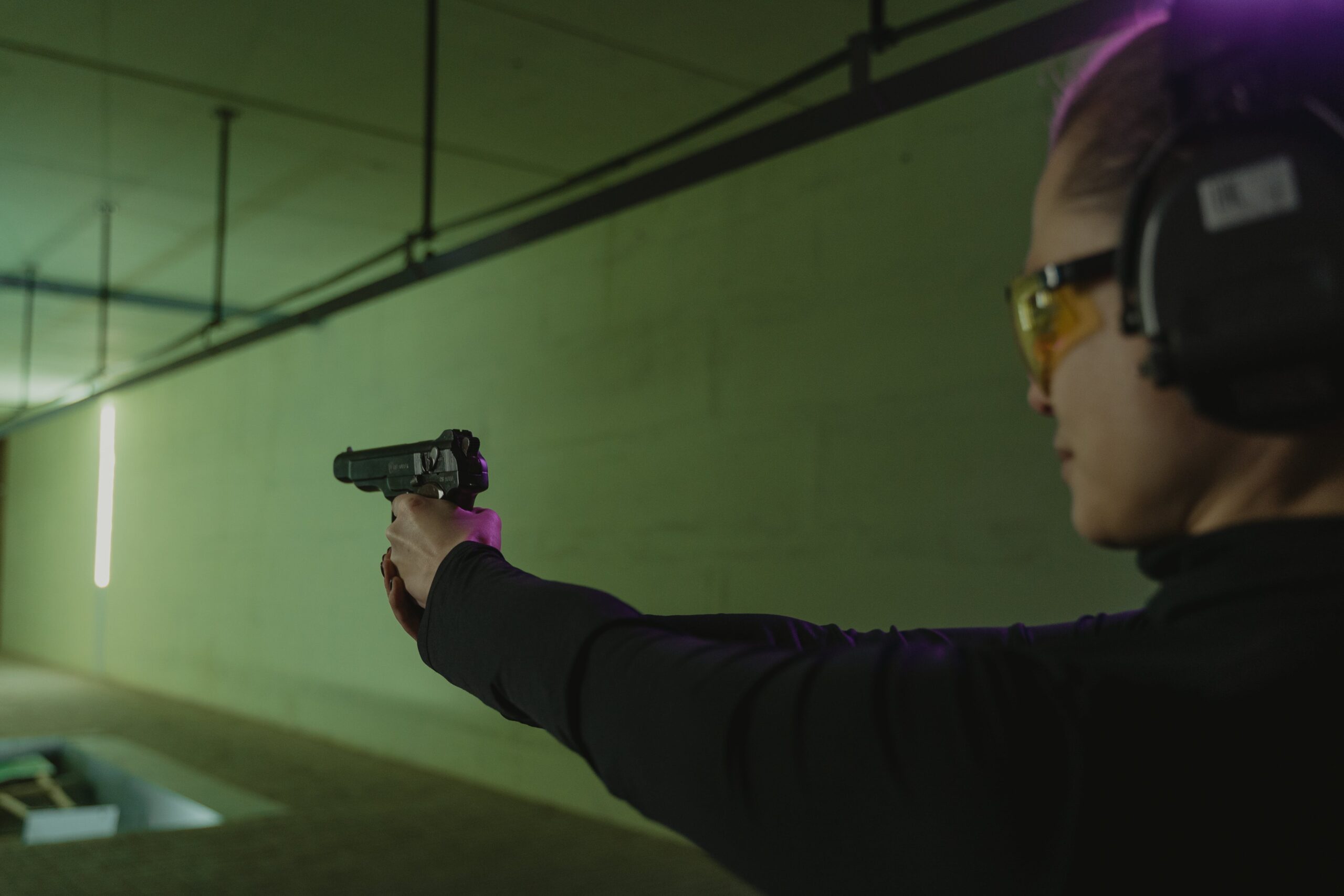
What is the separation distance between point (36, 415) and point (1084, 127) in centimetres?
818

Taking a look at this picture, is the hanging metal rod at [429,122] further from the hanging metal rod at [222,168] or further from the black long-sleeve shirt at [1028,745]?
the black long-sleeve shirt at [1028,745]

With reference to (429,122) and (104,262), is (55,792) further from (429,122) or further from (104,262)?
(429,122)

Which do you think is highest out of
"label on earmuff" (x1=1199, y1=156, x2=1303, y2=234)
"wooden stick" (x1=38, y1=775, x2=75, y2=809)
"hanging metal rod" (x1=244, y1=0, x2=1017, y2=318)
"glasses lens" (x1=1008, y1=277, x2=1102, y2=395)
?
"hanging metal rod" (x1=244, y1=0, x2=1017, y2=318)

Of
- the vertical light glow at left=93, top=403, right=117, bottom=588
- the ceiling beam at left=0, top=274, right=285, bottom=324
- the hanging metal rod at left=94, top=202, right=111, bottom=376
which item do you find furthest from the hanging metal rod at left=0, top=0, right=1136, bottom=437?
the vertical light glow at left=93, top=403, right=117, bottom=588

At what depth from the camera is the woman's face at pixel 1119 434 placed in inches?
22.3

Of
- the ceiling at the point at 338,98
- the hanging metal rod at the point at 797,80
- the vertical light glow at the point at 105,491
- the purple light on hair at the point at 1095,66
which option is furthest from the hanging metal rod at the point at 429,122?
the vertical light glow at the point at 105,491

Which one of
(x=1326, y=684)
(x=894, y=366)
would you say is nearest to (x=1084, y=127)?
(x=1326, y=684)

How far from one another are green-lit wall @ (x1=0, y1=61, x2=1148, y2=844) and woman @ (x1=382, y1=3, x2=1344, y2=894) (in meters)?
2.21

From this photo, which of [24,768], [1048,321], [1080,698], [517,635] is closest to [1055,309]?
[1048,321]

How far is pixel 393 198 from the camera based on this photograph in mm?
4688

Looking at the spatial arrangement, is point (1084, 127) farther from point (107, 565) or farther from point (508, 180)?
point (107, 565)

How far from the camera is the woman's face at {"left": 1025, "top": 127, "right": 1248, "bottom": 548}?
1.86 ft

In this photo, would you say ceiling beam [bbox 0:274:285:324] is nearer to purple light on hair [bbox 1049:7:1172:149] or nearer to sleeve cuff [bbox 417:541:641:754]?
sleeve cuff [bbox 417:541:641:754]

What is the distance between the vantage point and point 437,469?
109cm
